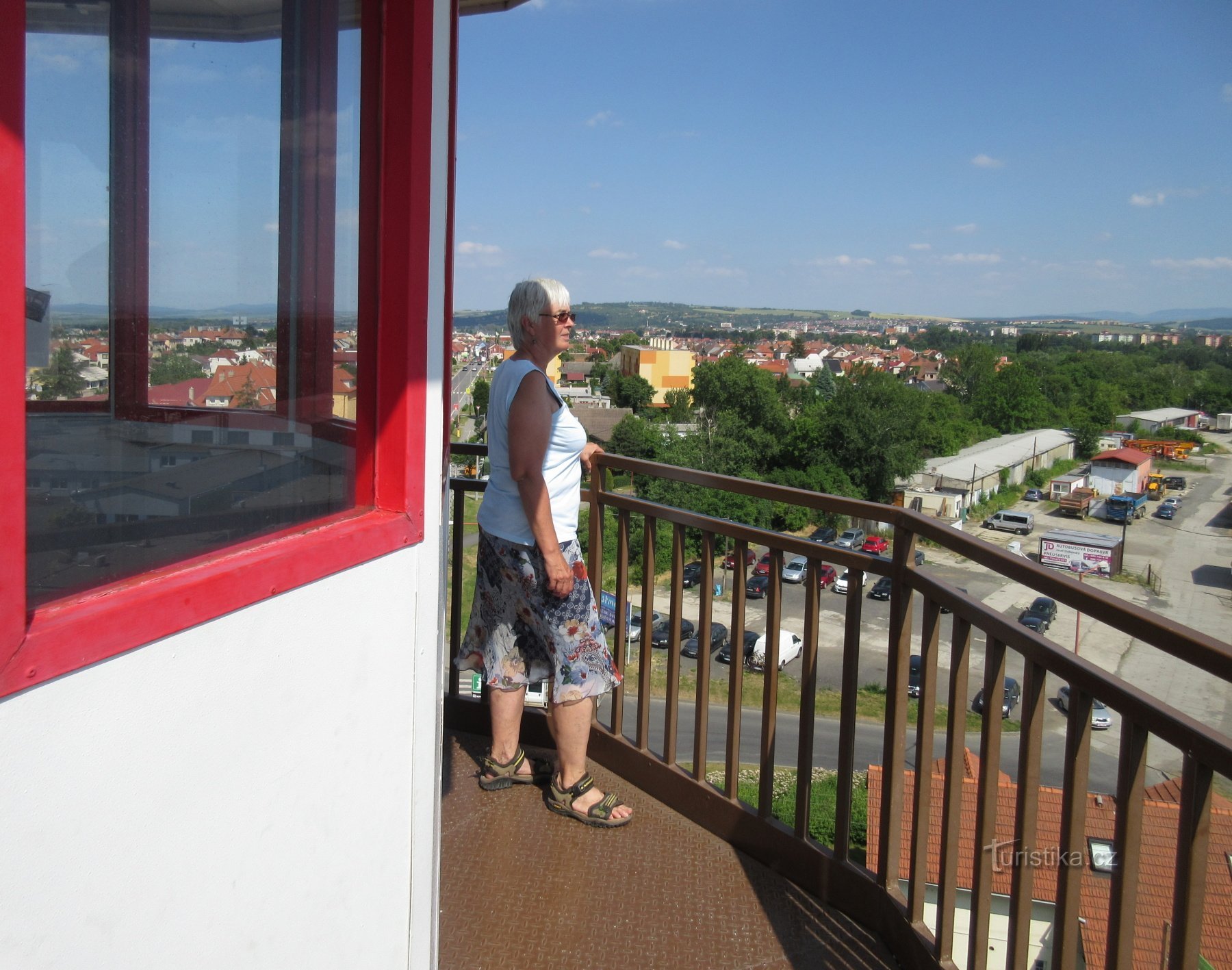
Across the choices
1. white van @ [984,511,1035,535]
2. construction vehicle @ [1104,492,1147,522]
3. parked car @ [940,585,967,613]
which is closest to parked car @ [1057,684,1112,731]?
parked car @ [940,585,967,613]

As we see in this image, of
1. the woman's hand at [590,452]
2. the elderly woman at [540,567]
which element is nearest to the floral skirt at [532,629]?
the elderly woman at [540,567]

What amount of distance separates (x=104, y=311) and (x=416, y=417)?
21.2 inches

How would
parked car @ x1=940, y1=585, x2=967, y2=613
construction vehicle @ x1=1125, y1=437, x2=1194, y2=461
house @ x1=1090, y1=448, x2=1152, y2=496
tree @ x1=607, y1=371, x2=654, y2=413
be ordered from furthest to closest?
tree @ x1=607, y1=371, x2=654, y2=413
construction vehicle @ x1=1125, y1=437, x2=1194, y2=461
house @ x1=1090, y1=448, x2=1152, y2=496
parked car @ x1=940, y1=585, x2=967, y2=613

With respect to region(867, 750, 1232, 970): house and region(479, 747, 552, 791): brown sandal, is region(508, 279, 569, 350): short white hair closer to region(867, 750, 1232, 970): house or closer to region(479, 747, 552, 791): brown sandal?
region(479, 747, 552, 791): brown sandal

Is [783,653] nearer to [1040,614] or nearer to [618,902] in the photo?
[1040,614]

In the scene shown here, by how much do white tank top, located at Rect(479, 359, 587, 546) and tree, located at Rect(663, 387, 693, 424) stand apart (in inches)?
2445

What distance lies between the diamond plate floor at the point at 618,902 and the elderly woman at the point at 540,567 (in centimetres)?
13

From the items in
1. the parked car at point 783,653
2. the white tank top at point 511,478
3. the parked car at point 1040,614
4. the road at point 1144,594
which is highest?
the white tank top at point 511,478

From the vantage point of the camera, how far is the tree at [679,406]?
2618 inches

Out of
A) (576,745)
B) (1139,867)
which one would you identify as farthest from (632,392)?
(1139,867)

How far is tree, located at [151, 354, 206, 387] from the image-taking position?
3.33 ft

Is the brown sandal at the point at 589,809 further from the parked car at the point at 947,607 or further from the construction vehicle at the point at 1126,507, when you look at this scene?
the construction vehicle at the point at 1126,507

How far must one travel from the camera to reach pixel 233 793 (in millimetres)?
1005

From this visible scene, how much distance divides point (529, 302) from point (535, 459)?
15.9 inches
